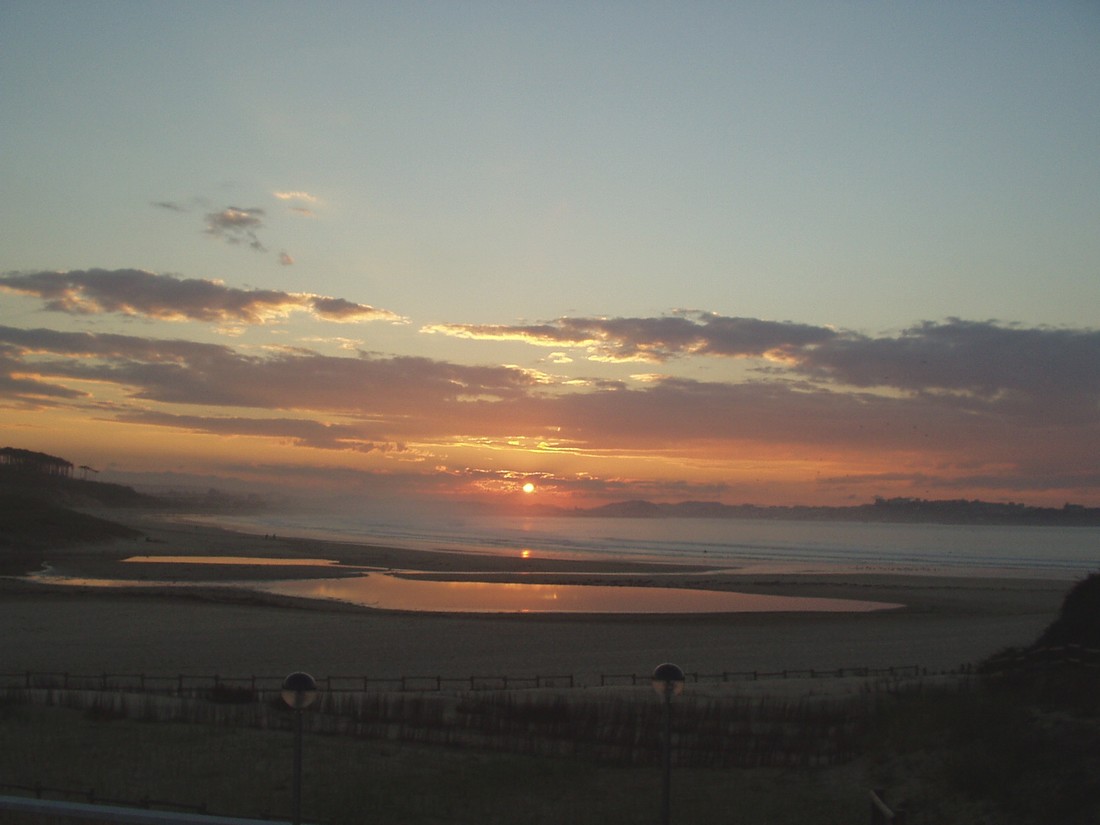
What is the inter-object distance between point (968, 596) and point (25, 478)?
464 ft

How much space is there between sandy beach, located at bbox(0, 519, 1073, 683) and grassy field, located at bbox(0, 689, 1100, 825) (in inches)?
385

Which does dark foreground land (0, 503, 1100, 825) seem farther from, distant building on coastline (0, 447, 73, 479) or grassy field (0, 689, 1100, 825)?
distant building on coastline (0, 447, 73, 479)

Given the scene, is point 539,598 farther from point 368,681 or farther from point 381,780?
point 381,780

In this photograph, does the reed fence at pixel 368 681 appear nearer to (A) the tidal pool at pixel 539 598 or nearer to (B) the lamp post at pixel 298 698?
(B) the lamp post at pixel 298 698

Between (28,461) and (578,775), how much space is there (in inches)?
6898

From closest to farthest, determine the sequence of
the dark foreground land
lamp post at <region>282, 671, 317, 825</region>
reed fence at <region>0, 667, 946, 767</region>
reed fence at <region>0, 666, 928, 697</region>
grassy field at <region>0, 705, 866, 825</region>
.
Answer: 1. lamp post at <region>282, 671, 317, 825</region>
2. the dark foreground land
3. grassy field at <region>0, 705, 866, 825</region>
4. reed fence at <region>0, 667, 946, 767</region>
5. reed fence at <region>0, 666, 928, 697</region>

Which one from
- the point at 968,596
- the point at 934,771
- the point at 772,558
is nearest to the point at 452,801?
the point at 934,771

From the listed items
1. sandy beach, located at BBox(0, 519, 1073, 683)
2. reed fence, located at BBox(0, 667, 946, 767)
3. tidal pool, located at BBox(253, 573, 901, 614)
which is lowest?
tidal pool, located at BBox(253, 573, 901, 614)

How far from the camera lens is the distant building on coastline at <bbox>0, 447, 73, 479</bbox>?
154m

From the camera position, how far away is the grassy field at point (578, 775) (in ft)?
38.1

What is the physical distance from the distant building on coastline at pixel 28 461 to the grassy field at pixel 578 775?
154434 millimetres

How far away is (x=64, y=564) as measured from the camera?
2436 inches

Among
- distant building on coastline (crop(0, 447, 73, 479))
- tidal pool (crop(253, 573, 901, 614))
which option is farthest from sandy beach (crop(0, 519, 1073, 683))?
distant building on coastline (crop(0, 447, 73, 479))

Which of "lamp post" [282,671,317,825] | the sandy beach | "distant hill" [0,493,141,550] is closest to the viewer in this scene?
"lamp post" [282,671,317,825]
